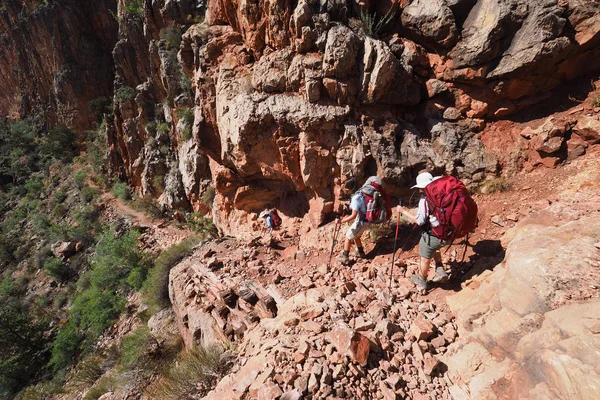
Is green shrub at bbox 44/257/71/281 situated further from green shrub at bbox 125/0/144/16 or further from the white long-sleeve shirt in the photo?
the white long-sleeve shirt

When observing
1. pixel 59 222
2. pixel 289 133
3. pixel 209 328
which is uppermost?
pixel 289 133

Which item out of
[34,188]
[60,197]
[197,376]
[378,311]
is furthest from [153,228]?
[34,188]

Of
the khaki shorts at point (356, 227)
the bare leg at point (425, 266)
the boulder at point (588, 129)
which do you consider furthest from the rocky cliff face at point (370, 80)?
the bare leg at point (425, 266)

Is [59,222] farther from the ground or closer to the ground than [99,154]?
closer to the ground

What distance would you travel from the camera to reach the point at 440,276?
399 centimetres

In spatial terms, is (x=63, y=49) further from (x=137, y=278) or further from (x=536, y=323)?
(x=536, y=323)

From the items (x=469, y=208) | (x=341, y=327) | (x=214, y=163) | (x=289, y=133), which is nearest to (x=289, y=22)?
(x=289, y=133)

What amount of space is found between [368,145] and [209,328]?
206 inches

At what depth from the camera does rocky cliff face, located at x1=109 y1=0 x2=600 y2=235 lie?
524 cm

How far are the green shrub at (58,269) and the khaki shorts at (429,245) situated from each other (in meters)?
20.4

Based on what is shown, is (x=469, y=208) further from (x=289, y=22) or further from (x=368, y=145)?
(x=289, y=22)

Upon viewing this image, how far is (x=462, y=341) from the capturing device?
3.08m

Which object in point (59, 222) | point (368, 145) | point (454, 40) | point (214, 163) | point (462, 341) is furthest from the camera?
point (59, 222)

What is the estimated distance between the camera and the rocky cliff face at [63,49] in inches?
867
